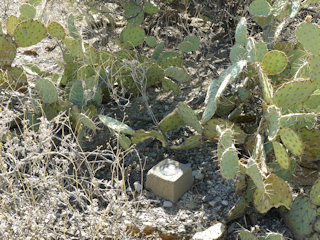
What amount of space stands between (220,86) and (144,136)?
65 centimetres

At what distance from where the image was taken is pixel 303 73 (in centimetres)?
257

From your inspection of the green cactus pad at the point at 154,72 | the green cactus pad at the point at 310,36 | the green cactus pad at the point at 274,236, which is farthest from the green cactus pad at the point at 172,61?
the green cactus pad at the point at 274,236

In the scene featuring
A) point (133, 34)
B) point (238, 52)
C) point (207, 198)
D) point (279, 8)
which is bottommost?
point (207, 198)

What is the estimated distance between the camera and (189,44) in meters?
3.33

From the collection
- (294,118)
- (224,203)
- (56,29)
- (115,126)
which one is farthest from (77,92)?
(294,118)

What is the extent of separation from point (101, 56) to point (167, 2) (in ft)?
3.65

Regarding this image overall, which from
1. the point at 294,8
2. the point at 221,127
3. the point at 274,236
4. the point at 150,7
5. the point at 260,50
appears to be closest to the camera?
the point at 274,236

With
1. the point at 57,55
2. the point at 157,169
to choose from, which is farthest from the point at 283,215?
the point at 57,55

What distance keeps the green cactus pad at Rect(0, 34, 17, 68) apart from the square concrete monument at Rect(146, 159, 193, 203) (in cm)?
144

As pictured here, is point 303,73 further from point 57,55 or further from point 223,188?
point 57,55

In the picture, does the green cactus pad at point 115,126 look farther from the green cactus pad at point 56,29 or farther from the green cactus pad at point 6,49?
the green cactus pad at point 6,49

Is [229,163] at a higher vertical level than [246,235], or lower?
higher

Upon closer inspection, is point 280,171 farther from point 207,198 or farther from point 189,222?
point 189,222

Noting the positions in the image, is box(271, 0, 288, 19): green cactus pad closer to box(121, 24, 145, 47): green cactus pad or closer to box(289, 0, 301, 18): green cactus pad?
box(289, 0, 301, 18): green cactus pad
